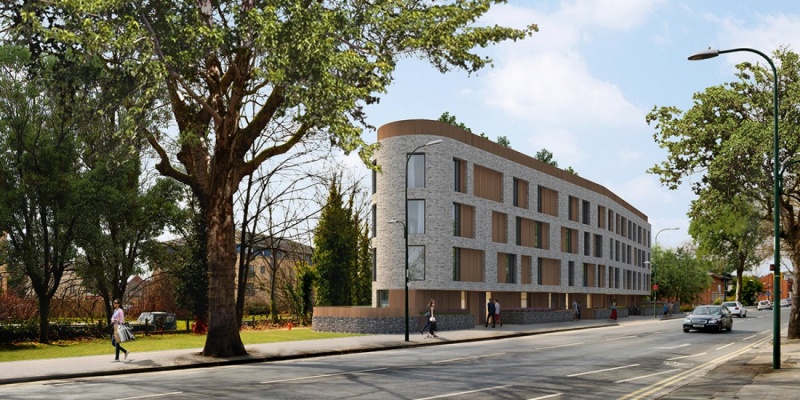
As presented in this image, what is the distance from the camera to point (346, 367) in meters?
22.1

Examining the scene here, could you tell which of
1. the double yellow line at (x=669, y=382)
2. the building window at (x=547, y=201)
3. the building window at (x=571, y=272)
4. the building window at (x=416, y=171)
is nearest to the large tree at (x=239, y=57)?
the double yellow line at (x=669, y=382)

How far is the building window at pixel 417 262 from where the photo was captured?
47.3 m

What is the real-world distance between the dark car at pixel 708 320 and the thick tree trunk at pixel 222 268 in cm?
2748

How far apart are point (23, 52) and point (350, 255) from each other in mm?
28513

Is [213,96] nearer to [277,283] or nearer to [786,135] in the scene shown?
[786,135]

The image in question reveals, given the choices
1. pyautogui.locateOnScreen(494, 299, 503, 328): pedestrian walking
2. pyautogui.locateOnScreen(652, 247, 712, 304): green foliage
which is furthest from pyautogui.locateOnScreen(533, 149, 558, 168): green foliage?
pyautogui.locateOnScreen(494, 299, 503, 328): pedestrian walking

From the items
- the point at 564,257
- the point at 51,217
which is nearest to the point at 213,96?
the point at 51,217

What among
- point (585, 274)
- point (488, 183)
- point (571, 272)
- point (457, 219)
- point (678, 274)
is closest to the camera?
point (457, 219)

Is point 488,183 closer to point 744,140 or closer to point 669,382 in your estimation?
point 744,140

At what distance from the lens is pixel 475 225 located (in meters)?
52.3

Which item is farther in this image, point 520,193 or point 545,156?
point 545,156

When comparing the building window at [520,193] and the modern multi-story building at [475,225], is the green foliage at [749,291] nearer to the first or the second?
the modern multi-story building at [475,225]

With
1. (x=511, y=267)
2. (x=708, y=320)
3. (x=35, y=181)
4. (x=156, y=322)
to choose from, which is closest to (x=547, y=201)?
(x=511, y=267)

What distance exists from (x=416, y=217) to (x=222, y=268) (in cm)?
2348
